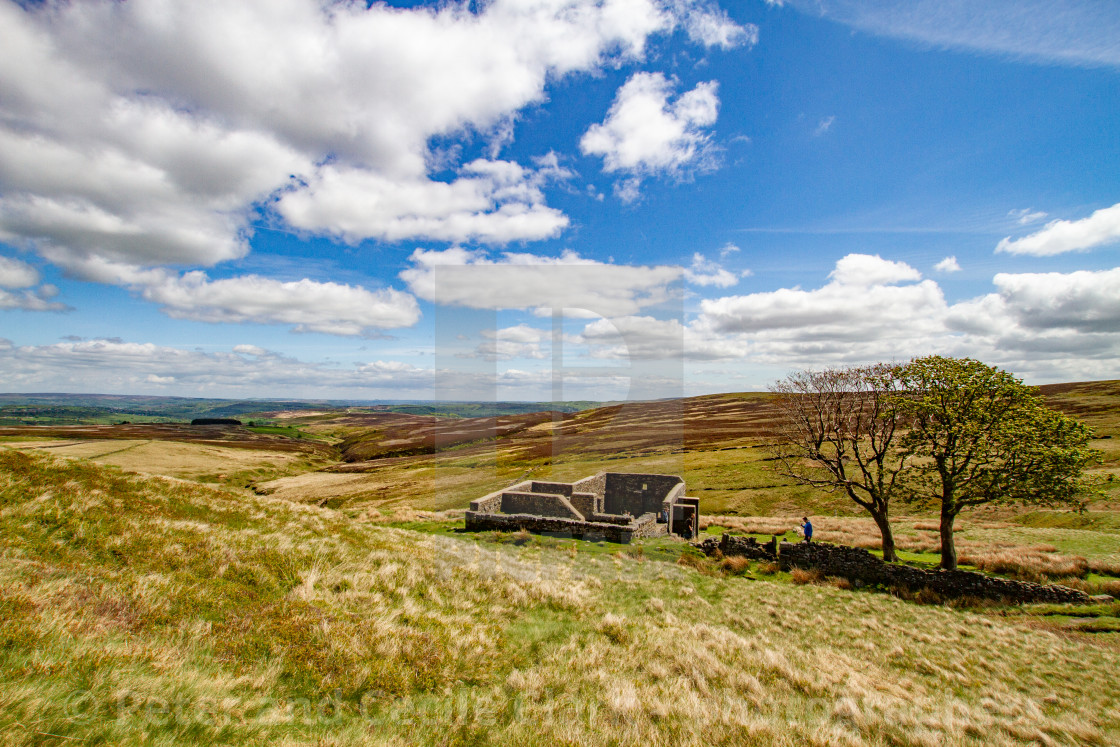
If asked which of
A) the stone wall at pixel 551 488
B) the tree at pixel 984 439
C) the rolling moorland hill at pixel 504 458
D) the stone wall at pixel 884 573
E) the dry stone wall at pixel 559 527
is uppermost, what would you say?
the tree at pixel 984 439

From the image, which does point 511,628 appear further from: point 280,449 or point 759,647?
point 280,449

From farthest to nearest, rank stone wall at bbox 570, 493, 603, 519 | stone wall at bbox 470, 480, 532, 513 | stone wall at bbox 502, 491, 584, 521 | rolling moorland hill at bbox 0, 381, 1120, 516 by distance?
rolling moorland hill at bbox 0, 381, 1120, 516 → stone wall at bbox 570, 493, 603, 519 → stone wall at bbox 502, 491, 584, 521 → stone wall at bbox 470, 480, 532, 513

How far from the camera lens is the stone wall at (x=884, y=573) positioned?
1611cm

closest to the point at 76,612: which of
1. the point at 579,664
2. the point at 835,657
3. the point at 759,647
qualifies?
the point at 579,664

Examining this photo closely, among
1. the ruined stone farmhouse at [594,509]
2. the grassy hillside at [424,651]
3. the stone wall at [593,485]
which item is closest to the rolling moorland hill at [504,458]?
the ruined stone farmhouse at [594,509]

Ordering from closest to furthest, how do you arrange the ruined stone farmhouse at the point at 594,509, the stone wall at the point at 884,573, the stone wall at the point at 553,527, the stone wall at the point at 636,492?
the stone wall at the point at 884,573 < the stone wall at the point at 553,527 < the ruined stone farmhouse at the point at 594,509 < the stone wall at the point at 636,492

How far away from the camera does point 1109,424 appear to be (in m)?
66.2

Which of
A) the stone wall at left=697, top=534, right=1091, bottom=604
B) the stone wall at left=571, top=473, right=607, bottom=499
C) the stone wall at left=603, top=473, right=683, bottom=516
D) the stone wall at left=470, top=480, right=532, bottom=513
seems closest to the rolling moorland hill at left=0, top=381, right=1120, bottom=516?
the stone wall at left=697, top=534, right=1091, bottom=604

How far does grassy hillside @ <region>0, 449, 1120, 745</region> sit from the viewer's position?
18.3ft

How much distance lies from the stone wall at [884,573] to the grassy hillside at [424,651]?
66.0 inches

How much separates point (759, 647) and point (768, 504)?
33511 mm

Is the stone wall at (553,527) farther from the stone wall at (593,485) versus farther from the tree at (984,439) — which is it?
the tree at (984,439)

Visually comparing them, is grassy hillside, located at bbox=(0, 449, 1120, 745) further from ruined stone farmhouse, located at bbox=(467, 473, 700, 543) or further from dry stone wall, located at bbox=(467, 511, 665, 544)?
ruined stone farmhouse, located at bbox=(467, 473, 700, 543)

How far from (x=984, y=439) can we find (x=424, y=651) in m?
25.9
